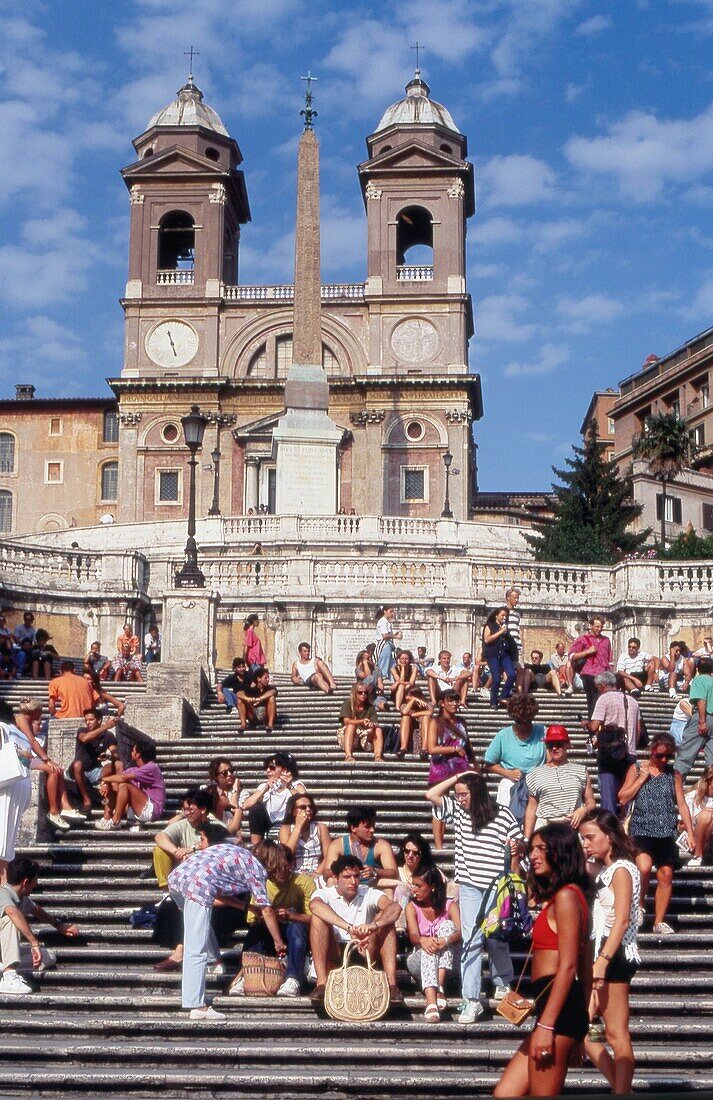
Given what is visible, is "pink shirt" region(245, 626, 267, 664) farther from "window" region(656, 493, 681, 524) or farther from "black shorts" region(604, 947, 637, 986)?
"window" region(656, 493, 681, 524)

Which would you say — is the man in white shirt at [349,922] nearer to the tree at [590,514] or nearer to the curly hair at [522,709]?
the curly hair at [522,709]

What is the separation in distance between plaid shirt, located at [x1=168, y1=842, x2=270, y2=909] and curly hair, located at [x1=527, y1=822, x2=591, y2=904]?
3785mm

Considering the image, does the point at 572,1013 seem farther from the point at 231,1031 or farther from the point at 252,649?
the point at 252,649

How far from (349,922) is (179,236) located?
6255 cm

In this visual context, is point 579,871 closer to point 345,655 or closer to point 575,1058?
point 575,1058

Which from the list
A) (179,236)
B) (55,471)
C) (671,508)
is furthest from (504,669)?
(55,471)

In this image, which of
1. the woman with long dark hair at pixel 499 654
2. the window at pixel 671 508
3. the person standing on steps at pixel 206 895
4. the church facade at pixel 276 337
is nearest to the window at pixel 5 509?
the church facade at pixel 276 337

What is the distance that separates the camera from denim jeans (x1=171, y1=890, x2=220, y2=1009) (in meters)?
11.0

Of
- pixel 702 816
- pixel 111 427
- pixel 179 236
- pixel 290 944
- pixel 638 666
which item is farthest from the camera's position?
pixel 111 427

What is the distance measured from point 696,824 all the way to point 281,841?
3518mm

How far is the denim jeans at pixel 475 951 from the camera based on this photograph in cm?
1095

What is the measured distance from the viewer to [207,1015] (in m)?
10.8

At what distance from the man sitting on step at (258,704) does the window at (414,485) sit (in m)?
46.3

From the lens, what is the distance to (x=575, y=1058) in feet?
25.1
